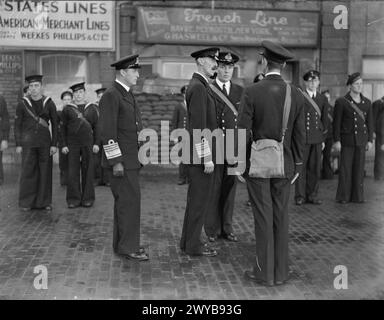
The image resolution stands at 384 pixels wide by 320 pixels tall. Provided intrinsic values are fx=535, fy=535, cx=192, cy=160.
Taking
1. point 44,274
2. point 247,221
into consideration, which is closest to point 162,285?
point 44,274

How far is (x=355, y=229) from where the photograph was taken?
722cm

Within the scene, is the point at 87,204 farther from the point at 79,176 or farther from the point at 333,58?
the point at 333,58

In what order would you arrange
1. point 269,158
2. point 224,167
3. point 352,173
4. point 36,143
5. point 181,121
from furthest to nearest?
point 181,121 → point 352,173 → point 36,143 → point 224,167 → point 269,158

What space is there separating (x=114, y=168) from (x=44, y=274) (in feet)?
4.06

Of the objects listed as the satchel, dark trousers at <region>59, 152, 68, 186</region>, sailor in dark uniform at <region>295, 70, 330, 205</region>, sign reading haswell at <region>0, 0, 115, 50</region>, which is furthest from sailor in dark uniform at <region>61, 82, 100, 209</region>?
sign reading haswell at <region>0, 0, 115, 50</region>

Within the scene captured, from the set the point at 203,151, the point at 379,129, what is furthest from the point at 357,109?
the point at 203,151

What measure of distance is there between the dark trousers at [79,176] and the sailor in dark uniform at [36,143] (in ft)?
1.20

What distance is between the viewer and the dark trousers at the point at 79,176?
8.55 meters

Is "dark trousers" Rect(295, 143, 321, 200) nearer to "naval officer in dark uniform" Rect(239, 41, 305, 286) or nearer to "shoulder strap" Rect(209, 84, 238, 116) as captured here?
"shoulder strap" Rect(209, 84, 238, 116)

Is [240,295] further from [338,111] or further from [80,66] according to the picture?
[80,66]

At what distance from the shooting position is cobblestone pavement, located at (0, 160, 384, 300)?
479 centimetres

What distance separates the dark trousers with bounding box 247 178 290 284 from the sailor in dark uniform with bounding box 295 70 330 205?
3821mm

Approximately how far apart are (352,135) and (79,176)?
4.54m

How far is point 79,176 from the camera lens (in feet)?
28.4
